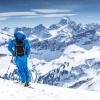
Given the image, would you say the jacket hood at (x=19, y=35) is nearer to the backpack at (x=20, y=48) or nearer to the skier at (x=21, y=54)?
the skier at (x=21, y=54)

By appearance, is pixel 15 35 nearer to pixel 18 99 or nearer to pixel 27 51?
pixel 27 51

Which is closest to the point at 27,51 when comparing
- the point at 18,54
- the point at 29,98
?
the point at 18,54

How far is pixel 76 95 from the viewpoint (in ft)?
61.3

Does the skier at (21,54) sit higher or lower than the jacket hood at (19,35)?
lower

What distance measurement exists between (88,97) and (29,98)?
448cm

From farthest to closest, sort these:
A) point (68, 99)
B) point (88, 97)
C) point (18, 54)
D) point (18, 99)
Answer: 1. point (18, 54)
2. point (88, 97)
3. point (68, 99)
4. point (18, 99)

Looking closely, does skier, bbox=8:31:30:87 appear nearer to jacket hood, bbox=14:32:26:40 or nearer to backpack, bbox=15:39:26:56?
backpack, bbox=15:39:26:56

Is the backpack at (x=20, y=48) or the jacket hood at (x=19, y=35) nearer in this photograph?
the jacket hood at (x=19, y=35)

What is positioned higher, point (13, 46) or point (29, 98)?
point (13, 46)

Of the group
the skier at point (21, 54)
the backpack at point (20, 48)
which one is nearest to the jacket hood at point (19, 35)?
the skier at point (21, 54)

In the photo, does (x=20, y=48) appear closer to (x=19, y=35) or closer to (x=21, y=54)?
(x=21, y=54)

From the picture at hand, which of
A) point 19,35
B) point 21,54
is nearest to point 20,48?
point 21,54

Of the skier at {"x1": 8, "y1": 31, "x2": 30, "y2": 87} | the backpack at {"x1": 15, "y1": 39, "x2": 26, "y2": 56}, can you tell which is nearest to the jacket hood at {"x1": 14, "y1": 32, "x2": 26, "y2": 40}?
the skier at {"x1": 8, "y1": 31, "x2": 30, "y2": 87}

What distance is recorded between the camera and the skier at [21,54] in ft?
63.8
